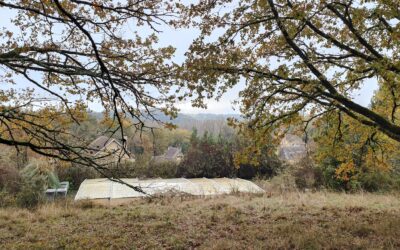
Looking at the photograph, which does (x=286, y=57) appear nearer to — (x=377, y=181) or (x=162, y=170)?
(x=377, y=181)

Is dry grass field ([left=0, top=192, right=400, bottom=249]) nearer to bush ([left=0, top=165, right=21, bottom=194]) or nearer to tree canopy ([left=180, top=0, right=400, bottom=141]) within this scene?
tree canopy ([left=180, top=0, right=400, bottom=141])

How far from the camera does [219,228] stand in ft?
25.5

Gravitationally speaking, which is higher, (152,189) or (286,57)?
(286,57)

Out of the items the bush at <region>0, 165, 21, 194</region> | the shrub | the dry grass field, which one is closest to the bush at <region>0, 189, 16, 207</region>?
the shrub

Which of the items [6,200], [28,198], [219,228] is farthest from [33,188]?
[219,228]

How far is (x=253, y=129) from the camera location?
771cm

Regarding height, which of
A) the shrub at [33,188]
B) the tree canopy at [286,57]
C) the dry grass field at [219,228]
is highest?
the tree canopy at [286,57]

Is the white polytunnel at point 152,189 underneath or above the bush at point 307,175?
underneath

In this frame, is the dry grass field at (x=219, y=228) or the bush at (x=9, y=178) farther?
the bush at (x=9, y=178)

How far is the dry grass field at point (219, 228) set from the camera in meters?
6.24

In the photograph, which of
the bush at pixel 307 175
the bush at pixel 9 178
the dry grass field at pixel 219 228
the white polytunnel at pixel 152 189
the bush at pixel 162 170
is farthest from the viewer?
the bush at pixel 162 170

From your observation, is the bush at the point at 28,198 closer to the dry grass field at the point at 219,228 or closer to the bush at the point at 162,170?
the dry grass field at the point at 219,228

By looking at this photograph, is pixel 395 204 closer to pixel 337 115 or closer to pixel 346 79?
pixel 337 115

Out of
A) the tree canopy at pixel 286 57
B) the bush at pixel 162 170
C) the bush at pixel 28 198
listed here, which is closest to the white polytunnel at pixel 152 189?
the bush at pixel 28 198
